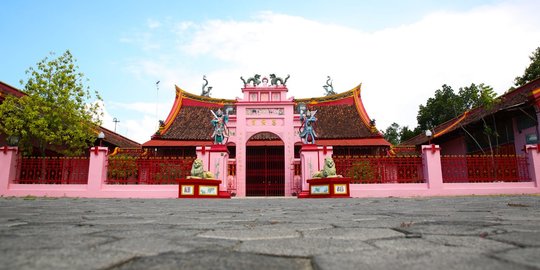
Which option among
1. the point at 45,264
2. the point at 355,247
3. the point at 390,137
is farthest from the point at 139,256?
the point at 390,137

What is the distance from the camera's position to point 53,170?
37.9ft

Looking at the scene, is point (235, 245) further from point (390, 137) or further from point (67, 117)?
point (390, 137)

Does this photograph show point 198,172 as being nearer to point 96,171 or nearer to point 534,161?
point 96,171

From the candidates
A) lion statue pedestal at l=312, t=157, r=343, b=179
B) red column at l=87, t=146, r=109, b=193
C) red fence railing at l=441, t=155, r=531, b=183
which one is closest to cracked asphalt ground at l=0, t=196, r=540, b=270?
lion statue pedestal at l=312, t=157, r=343, b=179

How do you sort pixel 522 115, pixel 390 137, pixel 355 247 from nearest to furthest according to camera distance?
pixel 355 247, pixel 522 115, pixel 390 137

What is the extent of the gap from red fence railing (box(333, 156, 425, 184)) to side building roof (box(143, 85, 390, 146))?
212 inches

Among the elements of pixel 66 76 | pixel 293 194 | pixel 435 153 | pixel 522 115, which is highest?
pixel 66 76

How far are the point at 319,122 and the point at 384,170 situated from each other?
886cm

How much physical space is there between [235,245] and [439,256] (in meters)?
0.87

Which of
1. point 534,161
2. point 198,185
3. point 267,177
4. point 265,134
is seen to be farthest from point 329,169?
point 265,134

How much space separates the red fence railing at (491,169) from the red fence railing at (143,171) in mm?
9124

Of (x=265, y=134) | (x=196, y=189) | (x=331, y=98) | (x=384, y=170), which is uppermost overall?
(x=331, y=98)

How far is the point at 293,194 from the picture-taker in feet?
45.6

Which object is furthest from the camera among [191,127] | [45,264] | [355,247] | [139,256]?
[191,127]
